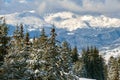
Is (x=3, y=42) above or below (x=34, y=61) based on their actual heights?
above

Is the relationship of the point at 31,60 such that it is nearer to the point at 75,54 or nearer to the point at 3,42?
the point at 3,42

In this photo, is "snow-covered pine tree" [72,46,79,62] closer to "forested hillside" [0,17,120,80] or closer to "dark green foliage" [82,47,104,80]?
"dark green foliage" [82,47,104,80]

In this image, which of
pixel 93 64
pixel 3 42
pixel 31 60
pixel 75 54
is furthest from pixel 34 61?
pixel 93 64

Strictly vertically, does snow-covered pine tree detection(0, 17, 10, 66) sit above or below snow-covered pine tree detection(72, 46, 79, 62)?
above

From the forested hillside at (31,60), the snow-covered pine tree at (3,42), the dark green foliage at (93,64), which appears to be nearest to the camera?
the forested hillside at (31,60)

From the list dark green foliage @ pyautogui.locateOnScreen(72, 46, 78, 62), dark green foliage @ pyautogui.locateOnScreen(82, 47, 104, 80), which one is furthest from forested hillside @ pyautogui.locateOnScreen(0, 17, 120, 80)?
dark green foliage @ pyautogui.locateOnScreen(82, 47, 104, 80)

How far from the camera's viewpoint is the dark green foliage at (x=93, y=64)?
113562 millimetres

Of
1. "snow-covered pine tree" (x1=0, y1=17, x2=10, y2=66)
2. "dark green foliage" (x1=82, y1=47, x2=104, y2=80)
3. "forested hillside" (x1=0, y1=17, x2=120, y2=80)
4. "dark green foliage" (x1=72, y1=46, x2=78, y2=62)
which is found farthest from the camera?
"dark green foliage" (x1=82, y1=47, x2=104, y2=80)

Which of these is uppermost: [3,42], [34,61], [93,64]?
[3,42]

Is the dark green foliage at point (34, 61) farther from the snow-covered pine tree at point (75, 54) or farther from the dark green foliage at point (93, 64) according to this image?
the dark green foliage at point (93, 64)

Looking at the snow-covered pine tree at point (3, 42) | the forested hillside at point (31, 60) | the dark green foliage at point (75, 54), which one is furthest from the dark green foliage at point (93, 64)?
the snow-covered pine tree at point (3, 42)

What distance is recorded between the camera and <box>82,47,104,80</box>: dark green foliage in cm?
11356

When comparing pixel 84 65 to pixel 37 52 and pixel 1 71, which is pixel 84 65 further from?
pixel 1 71

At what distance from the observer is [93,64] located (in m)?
114
